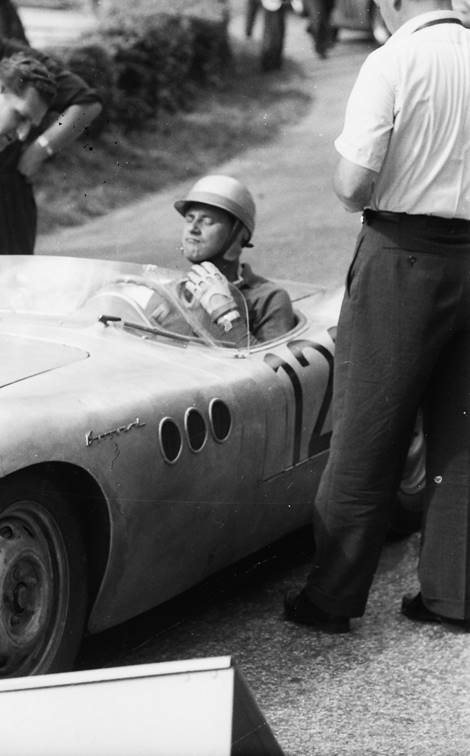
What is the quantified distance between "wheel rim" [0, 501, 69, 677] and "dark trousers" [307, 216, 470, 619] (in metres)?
0.90

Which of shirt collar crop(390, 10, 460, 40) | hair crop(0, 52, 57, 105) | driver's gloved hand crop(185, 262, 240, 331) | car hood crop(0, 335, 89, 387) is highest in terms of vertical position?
shirt collar crop(390, 10, 460, 40)

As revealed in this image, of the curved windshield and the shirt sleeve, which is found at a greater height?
the shirt sleeve

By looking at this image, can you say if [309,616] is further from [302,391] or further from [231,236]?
[231,236]

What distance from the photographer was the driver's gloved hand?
435 cm

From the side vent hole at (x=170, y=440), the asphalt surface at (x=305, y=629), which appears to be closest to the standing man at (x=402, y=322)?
the asphalt surface at (x=305, y=629)

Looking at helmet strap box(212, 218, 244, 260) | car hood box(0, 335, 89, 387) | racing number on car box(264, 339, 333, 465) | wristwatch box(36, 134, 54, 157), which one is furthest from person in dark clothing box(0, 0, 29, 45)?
car hood box(0, 335, 89, 387)

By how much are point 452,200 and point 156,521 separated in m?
1.13

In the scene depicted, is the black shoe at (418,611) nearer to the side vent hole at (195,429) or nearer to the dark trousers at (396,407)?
the dark trousers at (396,407)

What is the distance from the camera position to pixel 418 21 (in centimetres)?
376

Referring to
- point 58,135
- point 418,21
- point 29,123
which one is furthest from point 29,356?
point 58,135

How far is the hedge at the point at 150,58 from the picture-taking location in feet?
17.1

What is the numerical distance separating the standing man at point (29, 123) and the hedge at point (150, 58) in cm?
24

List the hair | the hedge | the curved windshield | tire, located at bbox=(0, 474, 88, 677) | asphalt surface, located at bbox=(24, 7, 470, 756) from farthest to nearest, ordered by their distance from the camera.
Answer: the hedge, the hair, the curved windshield, asphalt surface, located at bbox=(24, 7, 470, 756), tire, located at bbox=(0, 474, 88, 677)

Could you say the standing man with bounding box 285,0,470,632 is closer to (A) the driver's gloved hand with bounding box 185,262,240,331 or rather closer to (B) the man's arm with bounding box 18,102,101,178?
(A) the driver's gloved hand with bounding box 185,262,240,331
